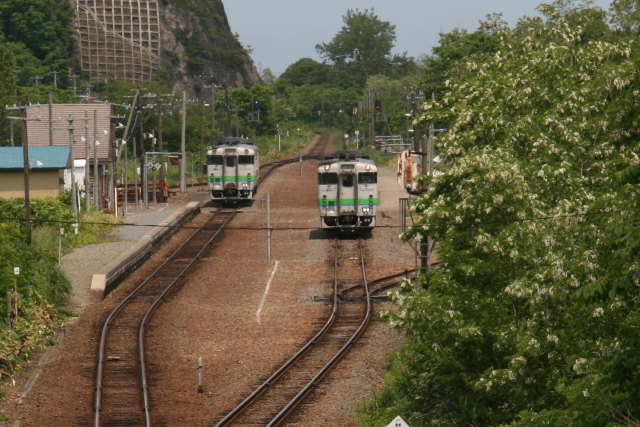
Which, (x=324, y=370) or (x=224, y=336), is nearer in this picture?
(x=324, y=370)

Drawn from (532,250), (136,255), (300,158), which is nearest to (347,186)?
(136,255)

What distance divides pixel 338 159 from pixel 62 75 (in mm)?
90129

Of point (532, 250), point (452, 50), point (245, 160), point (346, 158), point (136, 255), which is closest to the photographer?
point (532, 250)

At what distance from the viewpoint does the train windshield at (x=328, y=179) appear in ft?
149

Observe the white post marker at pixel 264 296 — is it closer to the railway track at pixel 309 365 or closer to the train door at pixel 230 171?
the railway track at pixel 309 365

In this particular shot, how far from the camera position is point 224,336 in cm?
3062

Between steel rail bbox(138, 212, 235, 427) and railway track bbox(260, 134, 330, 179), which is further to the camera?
railway track bbox(260, 134, 330, 179)

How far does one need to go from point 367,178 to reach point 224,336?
16263mm

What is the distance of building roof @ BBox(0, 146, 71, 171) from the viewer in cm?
5306

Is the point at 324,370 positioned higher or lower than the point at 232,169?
lower

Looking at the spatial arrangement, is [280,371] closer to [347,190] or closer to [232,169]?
[347,190]

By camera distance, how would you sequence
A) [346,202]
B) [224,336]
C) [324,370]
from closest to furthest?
[324,370], [224,336], [346,202]

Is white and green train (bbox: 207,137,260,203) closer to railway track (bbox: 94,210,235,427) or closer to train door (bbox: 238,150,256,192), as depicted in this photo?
train door (bbox: 238,150,256,192)

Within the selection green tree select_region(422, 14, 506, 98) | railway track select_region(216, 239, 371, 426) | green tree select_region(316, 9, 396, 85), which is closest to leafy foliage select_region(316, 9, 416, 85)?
green tree select_region(316, 9, 396, 85)
